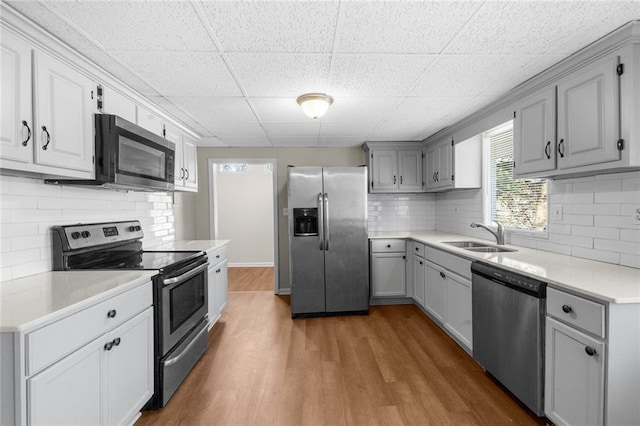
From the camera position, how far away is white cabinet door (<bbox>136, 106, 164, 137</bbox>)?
A: 248 cm

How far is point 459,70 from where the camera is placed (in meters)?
2.07

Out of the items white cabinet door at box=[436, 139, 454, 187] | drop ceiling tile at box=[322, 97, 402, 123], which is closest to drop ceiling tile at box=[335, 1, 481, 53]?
drop ceiling tile at box=[322, 97, 402, 123]

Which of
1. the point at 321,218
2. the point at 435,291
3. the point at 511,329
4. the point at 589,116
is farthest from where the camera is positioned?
the point at 321,218

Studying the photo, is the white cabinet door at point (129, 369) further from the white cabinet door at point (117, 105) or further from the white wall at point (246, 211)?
the white wall at point (246, 211)

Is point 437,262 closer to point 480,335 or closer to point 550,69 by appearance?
point 480,335

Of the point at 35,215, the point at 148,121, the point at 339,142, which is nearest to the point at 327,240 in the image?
the point at 339,142

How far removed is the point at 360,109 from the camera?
287cm

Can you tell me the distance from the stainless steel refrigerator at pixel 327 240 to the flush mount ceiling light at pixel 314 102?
1.07 m

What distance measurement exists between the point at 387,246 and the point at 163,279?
264cm

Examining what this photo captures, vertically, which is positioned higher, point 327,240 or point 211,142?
point 211,142

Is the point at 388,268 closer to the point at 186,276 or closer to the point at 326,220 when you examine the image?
the point at 326,220

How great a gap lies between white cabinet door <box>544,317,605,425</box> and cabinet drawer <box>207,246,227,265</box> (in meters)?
2.70

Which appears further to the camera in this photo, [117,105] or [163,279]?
[117,105]

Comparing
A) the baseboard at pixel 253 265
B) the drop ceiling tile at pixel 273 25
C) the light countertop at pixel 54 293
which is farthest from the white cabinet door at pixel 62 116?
the baseboard at pixel 253 265
